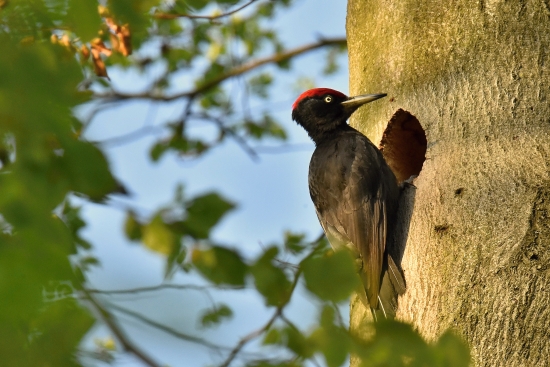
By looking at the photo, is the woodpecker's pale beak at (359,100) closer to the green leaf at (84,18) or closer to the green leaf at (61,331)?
the green leaf at (84,18)

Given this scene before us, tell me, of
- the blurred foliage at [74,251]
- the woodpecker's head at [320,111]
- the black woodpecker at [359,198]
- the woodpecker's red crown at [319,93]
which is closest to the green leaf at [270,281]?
the blurred foliage at [74,251]

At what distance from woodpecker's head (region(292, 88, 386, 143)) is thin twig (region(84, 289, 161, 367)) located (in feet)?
11.2

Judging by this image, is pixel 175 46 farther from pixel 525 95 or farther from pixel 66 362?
pixel 66 362

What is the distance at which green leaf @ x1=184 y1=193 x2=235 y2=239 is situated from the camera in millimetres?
1603

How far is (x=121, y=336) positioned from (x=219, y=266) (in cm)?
37

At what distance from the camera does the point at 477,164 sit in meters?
3.21

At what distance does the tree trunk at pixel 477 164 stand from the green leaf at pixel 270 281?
1517 millimetres

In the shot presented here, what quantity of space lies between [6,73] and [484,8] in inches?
109

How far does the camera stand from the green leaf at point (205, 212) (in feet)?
5.26

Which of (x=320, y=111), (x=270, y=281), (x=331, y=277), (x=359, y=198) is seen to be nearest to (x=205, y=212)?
(x=270, y=281)

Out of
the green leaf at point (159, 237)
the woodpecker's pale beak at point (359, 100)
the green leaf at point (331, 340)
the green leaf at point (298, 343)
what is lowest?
the woodpecker's pale beak at point (359, 100)

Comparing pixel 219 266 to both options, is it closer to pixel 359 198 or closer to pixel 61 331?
pixel 61 331

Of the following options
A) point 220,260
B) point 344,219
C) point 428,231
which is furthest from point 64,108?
point 344,219

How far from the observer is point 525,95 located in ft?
10.9
